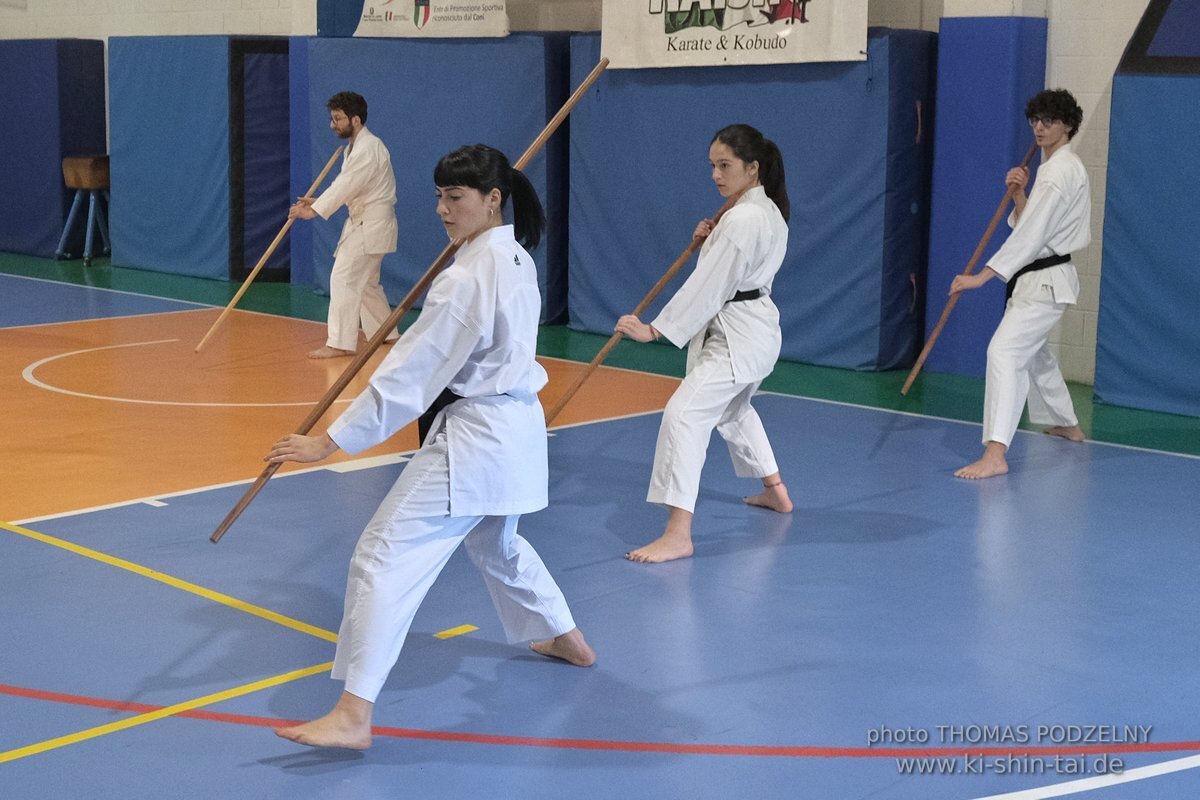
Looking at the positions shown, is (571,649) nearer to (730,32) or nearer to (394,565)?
(394,565)

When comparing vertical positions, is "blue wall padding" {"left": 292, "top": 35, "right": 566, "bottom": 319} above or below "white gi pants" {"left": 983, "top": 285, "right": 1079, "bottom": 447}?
above

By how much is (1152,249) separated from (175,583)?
20.6 ft

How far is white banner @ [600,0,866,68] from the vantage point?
396 inches

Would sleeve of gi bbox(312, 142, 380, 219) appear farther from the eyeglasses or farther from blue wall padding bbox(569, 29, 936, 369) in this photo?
the eyeglasses

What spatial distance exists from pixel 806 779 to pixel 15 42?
50.2 feet

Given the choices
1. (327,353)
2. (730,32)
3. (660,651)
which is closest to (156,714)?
(660,651)

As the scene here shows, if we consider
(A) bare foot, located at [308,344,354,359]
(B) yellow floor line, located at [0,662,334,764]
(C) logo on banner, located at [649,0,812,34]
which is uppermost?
(C) logo on banner, located at [649,0,812,34]

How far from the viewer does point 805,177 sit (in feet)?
34.9

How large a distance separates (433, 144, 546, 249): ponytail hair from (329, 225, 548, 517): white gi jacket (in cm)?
8

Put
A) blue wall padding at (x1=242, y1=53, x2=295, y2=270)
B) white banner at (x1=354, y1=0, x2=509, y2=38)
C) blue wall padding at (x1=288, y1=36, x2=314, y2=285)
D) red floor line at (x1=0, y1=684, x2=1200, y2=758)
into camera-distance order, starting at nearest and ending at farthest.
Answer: red floor line at (x1=0, y1=684, x2=1200, y2=758), white banner at (x1=354, y1=0, x2=509, y2=38), blue wall padding at (x1=288, y1=36, x2=314, y2=285), blue wall padding at (x1=242, y1=53, x2=295, y2=270)

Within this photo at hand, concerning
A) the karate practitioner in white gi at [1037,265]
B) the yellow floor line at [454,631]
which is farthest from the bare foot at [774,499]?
the yellow floor line at [454,631]

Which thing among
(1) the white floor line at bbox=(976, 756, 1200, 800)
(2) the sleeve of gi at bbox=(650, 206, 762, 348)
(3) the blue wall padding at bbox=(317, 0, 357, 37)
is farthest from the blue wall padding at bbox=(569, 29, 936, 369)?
(1) the white floor line at bbox=(976, 756, 1200, 800)

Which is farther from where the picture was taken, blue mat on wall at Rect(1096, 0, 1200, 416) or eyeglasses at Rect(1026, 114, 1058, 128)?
blue mat on wall at Rect(1096, 0, 1200, 416)

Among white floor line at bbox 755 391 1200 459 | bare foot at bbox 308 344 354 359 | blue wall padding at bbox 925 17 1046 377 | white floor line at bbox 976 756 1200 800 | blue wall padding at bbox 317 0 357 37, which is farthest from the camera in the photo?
blue wall padding at bbox 317 0 357 37
